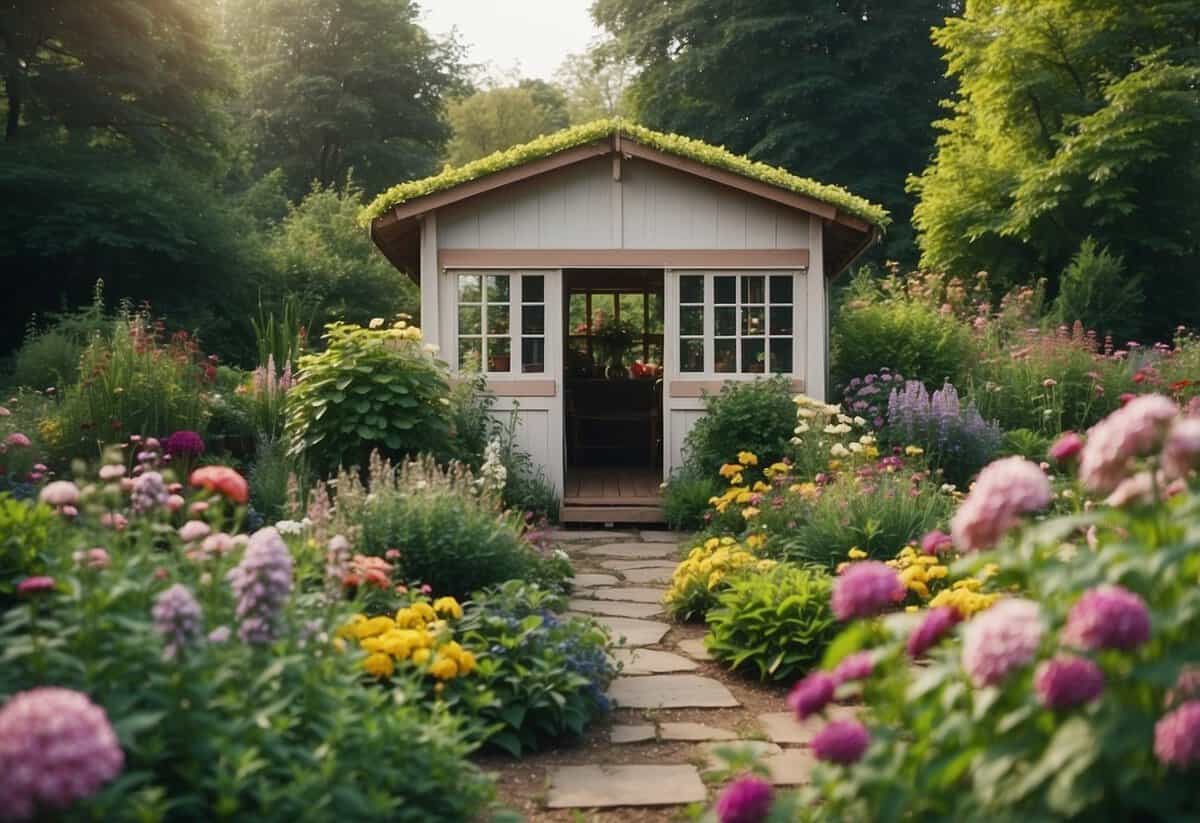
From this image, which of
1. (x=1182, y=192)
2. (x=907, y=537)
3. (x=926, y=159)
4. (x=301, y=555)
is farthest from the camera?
(x=926, y=159)

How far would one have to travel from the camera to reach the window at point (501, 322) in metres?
10.7

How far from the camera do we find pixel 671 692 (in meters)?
5.40

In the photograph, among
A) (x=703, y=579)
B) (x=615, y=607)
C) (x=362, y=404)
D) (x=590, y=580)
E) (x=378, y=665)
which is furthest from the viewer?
(x=362, y=404)

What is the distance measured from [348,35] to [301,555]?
1135 inches

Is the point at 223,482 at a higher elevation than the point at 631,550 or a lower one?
higher

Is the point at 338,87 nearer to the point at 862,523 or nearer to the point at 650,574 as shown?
the point at 650,574

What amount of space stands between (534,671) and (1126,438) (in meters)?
2.89

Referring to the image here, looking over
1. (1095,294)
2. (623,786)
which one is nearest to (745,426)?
(623,786)

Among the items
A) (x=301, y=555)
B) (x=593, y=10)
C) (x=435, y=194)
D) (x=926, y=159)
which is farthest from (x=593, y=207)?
(x=593, y=10)

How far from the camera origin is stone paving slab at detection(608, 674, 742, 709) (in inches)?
206

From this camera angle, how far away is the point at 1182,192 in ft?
62.4

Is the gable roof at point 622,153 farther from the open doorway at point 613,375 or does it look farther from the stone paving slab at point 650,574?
the stone paving slab at point 650,574

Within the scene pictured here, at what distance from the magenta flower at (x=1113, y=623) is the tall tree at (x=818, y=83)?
22.1 meters

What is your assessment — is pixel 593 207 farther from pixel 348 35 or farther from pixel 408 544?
pixel 348 35
